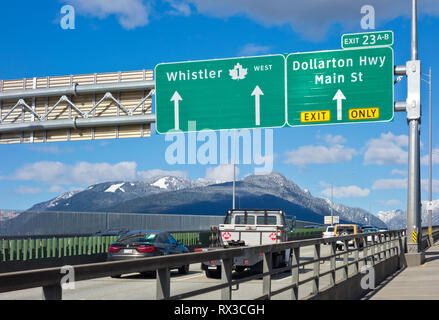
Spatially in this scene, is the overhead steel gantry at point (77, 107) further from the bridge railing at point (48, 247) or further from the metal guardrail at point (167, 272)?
the metal guardrail at point (167, 272)

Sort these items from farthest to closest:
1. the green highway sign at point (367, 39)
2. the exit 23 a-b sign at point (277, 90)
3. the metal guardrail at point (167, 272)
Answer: the green highway sign at point (367, 39) → the exit 23 a-b sign at point (277, 90) → the metal guardrail at point (167, 272)

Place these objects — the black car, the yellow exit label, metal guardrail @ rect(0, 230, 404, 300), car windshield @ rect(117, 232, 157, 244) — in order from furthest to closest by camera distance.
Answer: the yellow exit label
car windshield @ rect(117, 232, 157, 244)
the black car
metal guardrail @ rect(0, 230, 404, 300)

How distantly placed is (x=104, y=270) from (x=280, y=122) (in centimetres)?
1739

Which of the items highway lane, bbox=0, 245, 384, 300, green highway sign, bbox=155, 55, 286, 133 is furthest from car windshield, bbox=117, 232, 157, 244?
highway lane, bbox=0, 245, 384, 300

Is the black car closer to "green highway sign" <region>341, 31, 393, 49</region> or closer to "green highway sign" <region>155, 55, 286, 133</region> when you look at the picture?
"green highway sign" <region>155, 55, 286, 133</region>

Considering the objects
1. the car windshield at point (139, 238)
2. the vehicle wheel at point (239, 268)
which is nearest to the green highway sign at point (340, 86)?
the car windshield at point (139, 238)

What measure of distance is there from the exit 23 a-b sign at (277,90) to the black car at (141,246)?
4.09 m

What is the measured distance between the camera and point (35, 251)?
2275 cm

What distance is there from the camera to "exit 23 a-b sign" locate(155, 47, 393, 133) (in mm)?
21219

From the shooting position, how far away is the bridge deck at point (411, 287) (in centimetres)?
1362

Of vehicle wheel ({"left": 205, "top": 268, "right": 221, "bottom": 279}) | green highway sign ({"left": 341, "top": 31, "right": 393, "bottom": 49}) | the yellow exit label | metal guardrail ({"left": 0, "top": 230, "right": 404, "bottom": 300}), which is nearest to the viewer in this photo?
metal guardrail ({"left": 0, "top": 230, "right": 404, "bottom": 300})

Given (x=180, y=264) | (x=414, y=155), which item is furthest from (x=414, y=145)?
(x=180, y=264)
